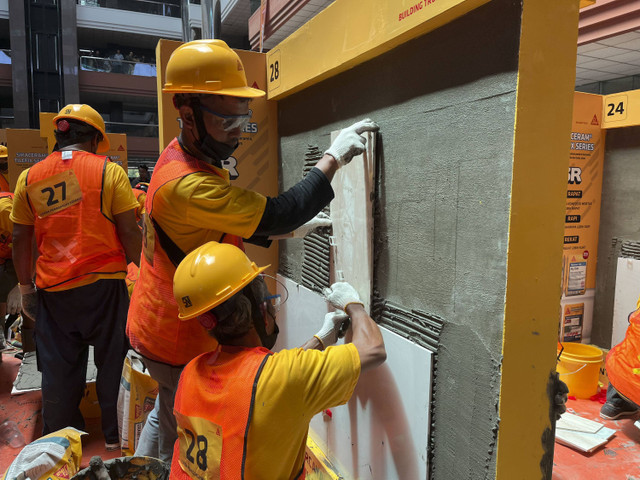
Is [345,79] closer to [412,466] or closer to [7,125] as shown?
[412,466]

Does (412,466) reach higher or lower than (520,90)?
lower

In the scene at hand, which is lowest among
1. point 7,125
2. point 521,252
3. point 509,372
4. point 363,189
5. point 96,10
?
point 509,372

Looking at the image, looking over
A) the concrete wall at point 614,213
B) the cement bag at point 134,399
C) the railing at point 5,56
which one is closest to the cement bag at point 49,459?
the cement bag at point 134,399

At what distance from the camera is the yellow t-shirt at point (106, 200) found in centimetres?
255

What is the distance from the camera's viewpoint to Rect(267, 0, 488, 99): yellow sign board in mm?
1410

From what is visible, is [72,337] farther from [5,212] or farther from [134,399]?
[5,212]

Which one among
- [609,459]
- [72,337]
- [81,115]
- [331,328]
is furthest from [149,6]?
[609,459]

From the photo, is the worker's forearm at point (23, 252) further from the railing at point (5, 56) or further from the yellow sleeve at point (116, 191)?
the railing at point (5, 56)

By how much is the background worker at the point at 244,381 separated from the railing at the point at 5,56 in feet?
56.9

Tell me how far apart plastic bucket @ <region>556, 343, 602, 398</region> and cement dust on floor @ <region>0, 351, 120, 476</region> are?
3.39 meters

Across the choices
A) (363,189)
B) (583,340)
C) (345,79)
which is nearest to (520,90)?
(363,189)

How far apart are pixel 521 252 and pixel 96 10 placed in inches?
741

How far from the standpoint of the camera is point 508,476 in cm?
132

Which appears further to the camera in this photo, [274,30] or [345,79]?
[274,30]
